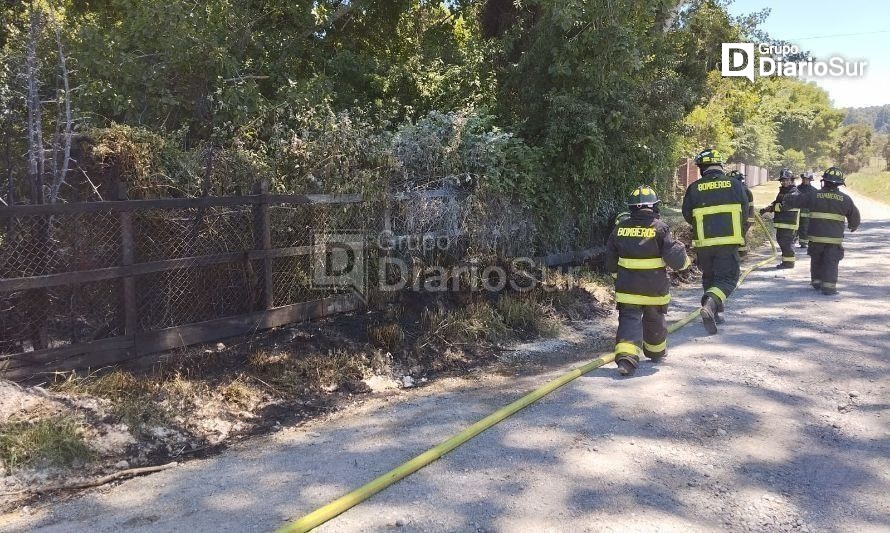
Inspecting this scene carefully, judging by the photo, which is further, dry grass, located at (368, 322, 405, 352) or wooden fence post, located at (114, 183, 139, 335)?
dry grass, located at (368, 322, 405, 352)

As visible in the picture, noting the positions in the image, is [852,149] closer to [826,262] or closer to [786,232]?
[786,232]

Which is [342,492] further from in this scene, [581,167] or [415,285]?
[581,167]

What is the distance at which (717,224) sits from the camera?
7.17 meters

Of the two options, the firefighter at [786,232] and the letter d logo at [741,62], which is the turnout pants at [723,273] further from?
the letter d logo at [741,62]

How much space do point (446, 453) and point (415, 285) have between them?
358 centimetres

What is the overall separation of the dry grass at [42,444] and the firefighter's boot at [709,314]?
18.6ft

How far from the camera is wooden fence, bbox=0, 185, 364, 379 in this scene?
487cm

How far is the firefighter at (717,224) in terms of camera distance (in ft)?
23.3

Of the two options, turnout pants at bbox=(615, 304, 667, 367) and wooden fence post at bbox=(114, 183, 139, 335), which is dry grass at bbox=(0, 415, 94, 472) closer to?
wooden fence post at bbox=(114, 183, 139, 335)

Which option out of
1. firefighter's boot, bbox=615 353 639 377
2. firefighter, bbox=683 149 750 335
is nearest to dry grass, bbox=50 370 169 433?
firefighter's boot, bbox=615 353 639 377

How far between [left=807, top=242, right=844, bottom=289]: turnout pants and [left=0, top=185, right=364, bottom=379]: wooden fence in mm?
6833

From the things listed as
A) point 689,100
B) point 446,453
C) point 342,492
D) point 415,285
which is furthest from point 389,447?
point 689,100

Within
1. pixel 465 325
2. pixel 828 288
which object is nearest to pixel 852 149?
pixel 828 288

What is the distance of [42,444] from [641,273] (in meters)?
4.90
